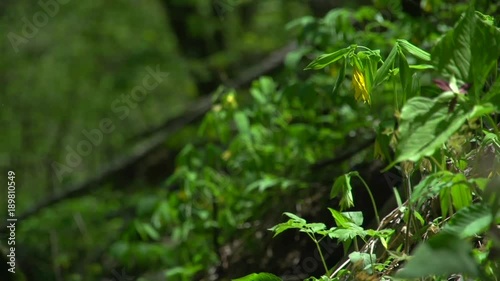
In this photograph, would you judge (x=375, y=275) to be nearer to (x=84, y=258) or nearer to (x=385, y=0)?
(x=385, y=0)

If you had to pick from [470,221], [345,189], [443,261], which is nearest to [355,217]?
[345,189]

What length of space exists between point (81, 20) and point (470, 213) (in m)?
8.84

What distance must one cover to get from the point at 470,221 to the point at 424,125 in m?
0.19

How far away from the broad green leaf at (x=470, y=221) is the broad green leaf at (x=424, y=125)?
135 millimetres

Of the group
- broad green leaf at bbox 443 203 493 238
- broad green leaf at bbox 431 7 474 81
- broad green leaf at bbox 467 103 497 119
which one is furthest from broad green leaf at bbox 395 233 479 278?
broad green leaf at bbox 431 7 474 81

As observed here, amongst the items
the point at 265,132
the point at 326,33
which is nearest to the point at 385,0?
the point at 326,33

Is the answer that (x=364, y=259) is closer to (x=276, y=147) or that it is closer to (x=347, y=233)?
(x=347, y=233)

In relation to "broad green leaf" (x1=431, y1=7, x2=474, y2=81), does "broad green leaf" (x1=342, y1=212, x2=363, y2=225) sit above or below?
below

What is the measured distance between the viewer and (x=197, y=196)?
3.83 meters

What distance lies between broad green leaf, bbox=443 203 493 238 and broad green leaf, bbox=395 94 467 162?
0.13m

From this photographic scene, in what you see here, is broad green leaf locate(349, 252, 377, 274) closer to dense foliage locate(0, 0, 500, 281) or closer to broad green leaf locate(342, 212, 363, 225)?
dense foliage locate(0, 0, 500, 281)

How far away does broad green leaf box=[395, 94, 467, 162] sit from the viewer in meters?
1.26

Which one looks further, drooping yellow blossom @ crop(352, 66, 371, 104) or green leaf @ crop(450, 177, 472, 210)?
drooping yellow blossom @ crop(352, 66, 371, 104)

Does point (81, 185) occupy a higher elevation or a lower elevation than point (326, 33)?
lower
